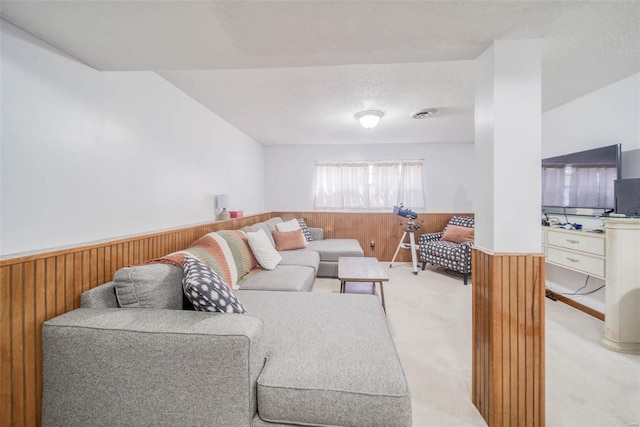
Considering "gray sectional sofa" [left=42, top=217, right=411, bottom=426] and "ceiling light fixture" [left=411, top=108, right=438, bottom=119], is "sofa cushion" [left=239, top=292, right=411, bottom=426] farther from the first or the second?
"ceiling light fixture" [left=411, top=108, right=438, bottom=119]

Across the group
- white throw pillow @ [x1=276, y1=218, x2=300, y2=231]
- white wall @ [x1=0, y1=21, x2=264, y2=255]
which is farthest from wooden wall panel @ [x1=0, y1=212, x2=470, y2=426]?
white throw pillow @ [x1=276, y1=218, x2=300, y2=231]

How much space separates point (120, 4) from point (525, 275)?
224cm

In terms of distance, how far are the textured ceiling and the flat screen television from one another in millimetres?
653

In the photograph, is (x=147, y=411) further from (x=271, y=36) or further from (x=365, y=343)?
(x=271, y=36)

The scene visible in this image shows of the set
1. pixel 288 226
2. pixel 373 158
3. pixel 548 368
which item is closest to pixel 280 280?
pixel 288 226

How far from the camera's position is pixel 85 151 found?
1399 millimetres

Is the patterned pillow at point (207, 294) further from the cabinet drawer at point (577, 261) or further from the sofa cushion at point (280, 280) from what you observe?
the cabinet drawer at point (577, 261)

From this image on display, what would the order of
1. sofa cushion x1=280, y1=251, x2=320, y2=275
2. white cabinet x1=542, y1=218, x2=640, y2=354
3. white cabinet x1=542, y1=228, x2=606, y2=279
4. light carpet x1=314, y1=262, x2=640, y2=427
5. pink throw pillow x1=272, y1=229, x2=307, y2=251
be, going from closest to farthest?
light carpet x1=314, y1=262, x2=640, y2=427, white cabinet x1=542, y1=218, x2=640, y2=354, white cabinet x1=542, y1=228, x2=606, y2=279, sofa cushion x1=280, y1=251, x2=320, y2=275, pink throw pillow x1=272, y1=229, x2=307, y2=251

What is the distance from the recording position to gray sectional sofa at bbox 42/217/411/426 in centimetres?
90

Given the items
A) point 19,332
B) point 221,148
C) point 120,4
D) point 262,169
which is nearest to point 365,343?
point 19,332

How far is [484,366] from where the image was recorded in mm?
1268

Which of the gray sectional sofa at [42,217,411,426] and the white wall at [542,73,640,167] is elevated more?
the white wall at [542,73,640,167]

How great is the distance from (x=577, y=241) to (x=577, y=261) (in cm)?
18

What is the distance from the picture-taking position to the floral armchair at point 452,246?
3.33 meters
